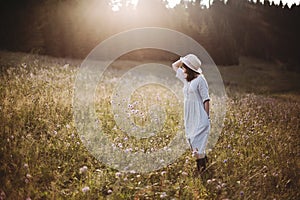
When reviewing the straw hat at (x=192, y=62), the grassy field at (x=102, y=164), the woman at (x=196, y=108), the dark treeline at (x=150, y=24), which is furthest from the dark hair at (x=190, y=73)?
the dark treeline at (x=150, y=24)

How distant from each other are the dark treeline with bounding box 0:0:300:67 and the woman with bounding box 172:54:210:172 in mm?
9631

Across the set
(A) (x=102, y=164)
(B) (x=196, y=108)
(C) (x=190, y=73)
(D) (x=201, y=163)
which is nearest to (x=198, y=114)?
(B) (x=196, y=108)

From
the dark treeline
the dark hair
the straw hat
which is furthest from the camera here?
the dark treeline

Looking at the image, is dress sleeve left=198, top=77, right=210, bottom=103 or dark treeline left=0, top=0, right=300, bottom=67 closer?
dress sleeve left=198, top=77, right=210, bottom=103

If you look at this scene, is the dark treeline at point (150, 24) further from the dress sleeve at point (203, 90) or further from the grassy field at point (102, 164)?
the dress sleeve at point (203, 90)

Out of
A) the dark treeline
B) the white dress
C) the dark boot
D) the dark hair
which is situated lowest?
the dark boot

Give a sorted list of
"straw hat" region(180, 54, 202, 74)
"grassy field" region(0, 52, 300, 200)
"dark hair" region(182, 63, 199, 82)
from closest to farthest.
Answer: "grassy field" region(0, 52, 300, 200) → "straw hat" region(180, 54, 202, 74) → "dark hair" region(182, 63, 199, 82)

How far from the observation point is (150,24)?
43.7 meters

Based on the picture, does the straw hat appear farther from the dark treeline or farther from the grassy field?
the dark treeline

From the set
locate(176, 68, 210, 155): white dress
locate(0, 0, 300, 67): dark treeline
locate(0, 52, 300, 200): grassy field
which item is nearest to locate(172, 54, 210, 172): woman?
locate(176, 68, 210, 155): white dress

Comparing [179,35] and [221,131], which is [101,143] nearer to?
[221,131]

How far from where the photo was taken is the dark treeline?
24188mm

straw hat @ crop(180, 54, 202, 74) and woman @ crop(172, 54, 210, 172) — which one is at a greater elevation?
straw hat @ crop(180, 54, 202, 74)

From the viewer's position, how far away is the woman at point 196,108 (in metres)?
5.39
